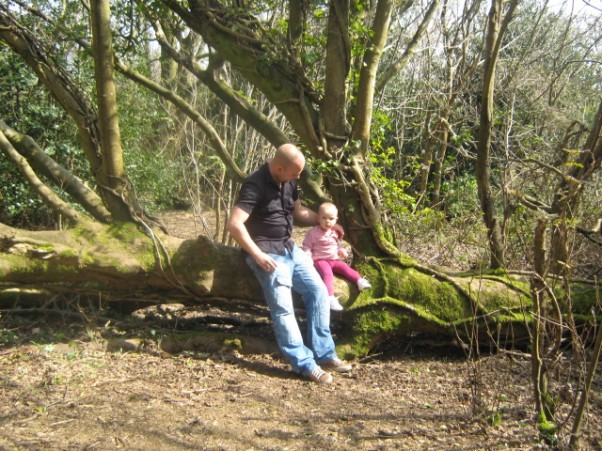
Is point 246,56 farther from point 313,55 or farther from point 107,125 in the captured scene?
point 107,125

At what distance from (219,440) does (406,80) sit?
9009mm

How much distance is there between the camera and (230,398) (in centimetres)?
389

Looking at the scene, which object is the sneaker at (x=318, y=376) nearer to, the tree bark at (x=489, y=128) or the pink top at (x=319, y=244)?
the pink top at (x=319, y=244)

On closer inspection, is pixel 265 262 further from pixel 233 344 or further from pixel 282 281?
pixel 233 344

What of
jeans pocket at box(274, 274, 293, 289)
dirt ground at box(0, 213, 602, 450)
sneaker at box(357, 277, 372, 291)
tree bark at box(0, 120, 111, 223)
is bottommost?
dirt ground at box(0, 213, 602, 450)

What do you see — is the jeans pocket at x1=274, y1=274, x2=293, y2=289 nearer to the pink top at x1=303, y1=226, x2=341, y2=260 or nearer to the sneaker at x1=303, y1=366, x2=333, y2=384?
the pink top at x1=303, y1=226, x2=341, y2=260

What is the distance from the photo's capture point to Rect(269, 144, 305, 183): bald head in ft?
14.0

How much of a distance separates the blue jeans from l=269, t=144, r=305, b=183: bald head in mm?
636

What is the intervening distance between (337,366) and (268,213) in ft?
4.44

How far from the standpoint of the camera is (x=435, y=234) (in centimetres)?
809

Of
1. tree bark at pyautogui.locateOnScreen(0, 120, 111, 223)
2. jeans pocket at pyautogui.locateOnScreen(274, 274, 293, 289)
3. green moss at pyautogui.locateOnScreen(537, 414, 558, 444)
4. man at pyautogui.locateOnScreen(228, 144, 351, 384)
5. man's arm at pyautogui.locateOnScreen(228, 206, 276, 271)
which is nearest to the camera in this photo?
green moss at pyautogui.locateOnScreen(537, 414, 558, 444)

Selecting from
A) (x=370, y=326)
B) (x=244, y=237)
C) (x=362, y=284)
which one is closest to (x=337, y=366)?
(x=370, y=326)

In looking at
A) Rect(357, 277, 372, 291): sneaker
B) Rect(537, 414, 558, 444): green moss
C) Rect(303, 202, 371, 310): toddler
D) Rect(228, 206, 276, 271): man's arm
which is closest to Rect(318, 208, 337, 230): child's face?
Rect(303, 202, 371, 310): toddler

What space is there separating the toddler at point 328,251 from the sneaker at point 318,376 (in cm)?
59
